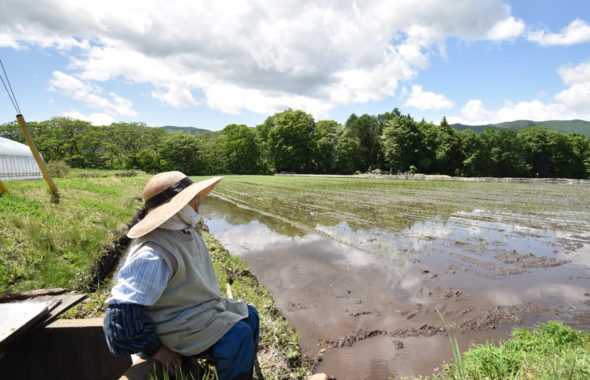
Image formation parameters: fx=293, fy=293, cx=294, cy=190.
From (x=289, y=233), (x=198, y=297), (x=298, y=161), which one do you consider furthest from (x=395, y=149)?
(x=198, y=297)

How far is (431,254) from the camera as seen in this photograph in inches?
326

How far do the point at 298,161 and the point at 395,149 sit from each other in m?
20.8

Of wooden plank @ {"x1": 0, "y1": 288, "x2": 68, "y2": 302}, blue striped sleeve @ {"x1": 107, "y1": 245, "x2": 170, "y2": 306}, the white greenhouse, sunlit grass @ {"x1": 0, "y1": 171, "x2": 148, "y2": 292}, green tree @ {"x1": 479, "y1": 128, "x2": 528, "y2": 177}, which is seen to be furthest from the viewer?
green tree @ {"x1": 479, "y1": 128, "x2": 528, "y2": 177}

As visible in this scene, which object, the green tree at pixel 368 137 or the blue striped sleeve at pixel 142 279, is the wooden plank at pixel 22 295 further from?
the green tree at pixel 368 137

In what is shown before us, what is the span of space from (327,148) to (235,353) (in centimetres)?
6329

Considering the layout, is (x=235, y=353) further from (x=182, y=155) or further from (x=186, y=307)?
(x=182, y=155)

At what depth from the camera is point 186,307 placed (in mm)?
2068

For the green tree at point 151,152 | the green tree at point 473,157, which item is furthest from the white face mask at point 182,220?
the green tree at point 151,152

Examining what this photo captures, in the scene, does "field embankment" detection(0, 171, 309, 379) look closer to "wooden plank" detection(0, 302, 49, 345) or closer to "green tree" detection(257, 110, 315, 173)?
"wooden plank" detection(0, 302, 49, 345)

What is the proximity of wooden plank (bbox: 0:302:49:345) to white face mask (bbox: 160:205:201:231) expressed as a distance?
50.6 inches

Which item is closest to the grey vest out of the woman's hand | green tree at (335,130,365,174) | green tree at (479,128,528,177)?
the woman's hand

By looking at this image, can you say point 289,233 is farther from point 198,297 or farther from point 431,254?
point 198,297

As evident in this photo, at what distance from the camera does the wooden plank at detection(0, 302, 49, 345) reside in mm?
2037

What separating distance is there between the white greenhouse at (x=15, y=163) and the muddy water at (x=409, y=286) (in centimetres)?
2087
